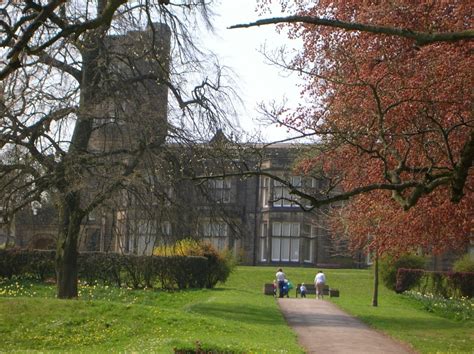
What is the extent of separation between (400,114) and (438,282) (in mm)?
24288

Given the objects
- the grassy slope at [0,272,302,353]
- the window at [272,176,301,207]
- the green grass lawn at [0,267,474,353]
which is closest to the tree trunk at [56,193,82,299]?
the green grass lawn at [0,267,474,353]

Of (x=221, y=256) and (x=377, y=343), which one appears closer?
(x=377, y=343)

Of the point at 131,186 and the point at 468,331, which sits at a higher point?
the point at 131,186

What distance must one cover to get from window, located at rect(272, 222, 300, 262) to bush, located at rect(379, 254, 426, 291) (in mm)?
16644

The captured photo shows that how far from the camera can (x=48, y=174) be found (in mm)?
21609

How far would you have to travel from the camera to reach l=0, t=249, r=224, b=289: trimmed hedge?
3316cm

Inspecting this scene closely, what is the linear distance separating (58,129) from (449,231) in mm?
10147

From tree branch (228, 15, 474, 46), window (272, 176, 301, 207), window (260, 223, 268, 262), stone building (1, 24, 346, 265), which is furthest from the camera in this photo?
window (260, 223, 268, 262)

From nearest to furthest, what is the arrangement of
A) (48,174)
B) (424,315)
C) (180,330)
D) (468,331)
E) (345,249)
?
(180,330)
(48,174)
(468,331)
(424,315)
(345,249)

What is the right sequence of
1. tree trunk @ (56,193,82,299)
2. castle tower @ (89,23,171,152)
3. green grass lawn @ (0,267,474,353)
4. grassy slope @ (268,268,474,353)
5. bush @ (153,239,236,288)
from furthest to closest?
bush @ (153,239,236,288) → tree trunk @ (56,193,82,299) → castle tower @ (89,23,171,152) → grassy slope @ (268,268,474,353) → green grass lawn @ (0,267,474,353)

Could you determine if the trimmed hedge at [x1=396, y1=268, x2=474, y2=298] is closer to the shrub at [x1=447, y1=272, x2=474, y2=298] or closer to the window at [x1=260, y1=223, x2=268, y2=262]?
the shrub at [x1=447, y1=272, x2=474, y2=298]

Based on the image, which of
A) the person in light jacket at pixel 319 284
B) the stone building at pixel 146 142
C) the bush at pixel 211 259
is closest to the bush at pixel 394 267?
the person in light jacket at pixel 319 284

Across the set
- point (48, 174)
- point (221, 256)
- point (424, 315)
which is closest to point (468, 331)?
point (424, 315)

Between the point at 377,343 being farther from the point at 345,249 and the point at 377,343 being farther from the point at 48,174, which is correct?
the point at 345,249
